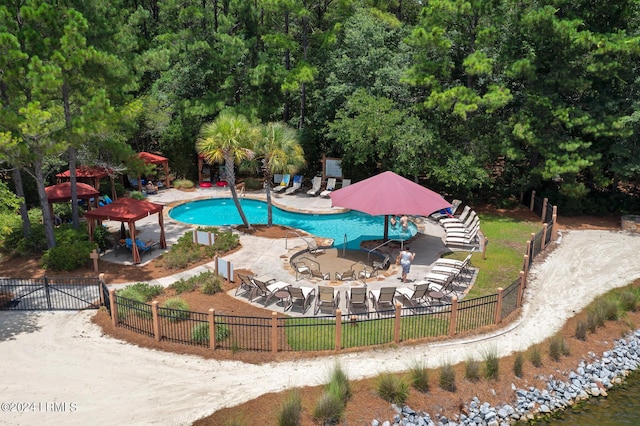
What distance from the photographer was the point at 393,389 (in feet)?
34.0

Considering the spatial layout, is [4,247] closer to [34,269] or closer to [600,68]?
[34,269]

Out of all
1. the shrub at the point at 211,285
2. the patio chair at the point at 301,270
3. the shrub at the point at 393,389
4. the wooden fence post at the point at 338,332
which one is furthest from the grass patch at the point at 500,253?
the shrub at the point at 211,285

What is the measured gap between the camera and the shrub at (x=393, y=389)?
1037cm

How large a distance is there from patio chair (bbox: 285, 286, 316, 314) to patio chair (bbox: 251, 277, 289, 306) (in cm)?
56

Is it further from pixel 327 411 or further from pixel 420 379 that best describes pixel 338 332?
pixel 327 411

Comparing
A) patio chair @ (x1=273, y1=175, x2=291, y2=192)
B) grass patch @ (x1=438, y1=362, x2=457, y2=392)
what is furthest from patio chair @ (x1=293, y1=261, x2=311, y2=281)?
patio chair @ (x1=273, y1=175, x2=291, y2=192)

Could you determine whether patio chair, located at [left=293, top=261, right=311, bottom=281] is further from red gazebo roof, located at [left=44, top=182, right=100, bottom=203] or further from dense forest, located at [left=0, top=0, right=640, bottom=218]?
red gazebo roof, located at [left=44, top=182, right=100, bottom=203]

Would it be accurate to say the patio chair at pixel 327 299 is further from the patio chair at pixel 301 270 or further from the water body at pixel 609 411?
the water body at pixel 609 411

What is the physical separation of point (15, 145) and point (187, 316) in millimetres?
7949

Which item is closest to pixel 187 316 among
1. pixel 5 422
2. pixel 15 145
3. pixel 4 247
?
pixel 5 422

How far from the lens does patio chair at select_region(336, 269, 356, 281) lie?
52.0 ft

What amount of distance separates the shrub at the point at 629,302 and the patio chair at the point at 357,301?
797 centimetres

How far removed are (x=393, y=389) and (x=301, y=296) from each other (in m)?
4.30

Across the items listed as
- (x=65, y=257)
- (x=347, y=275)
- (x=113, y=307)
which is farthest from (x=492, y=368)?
(x=65, y=257)
